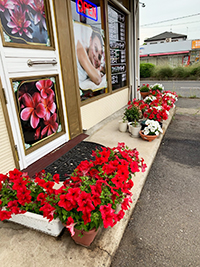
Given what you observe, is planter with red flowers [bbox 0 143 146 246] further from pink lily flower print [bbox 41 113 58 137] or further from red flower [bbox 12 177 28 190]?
pink lily flower print [bbox 41 113 58 137]

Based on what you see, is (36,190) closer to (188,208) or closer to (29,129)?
(29,129)

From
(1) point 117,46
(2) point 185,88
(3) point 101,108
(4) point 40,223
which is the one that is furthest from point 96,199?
(2) point 185,88

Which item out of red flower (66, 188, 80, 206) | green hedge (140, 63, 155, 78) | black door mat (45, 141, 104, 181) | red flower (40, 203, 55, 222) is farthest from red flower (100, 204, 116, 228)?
green hedge (140, 63, 155, 78)

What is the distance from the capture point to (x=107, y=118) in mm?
4438

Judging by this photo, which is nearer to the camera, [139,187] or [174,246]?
[174,246]

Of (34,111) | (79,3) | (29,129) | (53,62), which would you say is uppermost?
(79,3)

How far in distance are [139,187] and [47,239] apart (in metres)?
1.09

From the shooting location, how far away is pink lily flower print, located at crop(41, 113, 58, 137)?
2716 mm

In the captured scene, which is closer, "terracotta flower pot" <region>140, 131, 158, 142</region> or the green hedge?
"terracotta flower pot" <region>140, 131, 158, 142</region>

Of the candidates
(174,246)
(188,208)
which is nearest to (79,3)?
(188,208)

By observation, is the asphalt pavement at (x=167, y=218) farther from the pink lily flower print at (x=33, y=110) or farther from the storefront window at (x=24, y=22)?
the storefront window at (x=24, y=22)

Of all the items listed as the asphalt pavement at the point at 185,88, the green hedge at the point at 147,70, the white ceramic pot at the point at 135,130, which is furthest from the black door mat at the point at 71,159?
the green hedge at the point at 147,70

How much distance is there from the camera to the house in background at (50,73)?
2117 mm

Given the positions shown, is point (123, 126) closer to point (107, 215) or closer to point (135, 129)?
point (135, 129)
